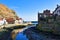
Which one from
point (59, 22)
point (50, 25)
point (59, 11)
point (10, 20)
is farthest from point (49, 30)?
point (10, 20)

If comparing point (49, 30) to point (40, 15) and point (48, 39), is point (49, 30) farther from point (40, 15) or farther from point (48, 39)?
point (40, 15)

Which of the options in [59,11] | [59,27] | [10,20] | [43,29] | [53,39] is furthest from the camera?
[10,20]

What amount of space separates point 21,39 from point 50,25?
31.3 ft

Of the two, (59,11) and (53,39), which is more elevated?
(59,11)

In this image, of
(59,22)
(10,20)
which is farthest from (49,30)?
(10,20)

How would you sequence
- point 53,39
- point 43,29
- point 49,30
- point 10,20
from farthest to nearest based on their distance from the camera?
point 10,20, point 43,29, point 49,30, point 53,39

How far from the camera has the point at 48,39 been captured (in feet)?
110

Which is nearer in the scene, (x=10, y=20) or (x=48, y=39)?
(x=48, y=39)

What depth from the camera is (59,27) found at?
3894cm

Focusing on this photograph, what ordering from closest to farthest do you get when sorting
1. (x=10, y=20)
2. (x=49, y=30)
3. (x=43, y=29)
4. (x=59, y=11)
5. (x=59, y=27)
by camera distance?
(x=59, y=27)
(x=49, y=30)
(x=43, y=29)
(x=59, y=11)
(x=10, y=20)

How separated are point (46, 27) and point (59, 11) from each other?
1451cm

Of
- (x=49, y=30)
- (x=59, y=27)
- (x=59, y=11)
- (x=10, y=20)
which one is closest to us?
(x=59, y=27)

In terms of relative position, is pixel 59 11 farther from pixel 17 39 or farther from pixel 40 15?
pixel 17 39

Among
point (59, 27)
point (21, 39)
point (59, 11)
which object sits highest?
point (59, 11)
